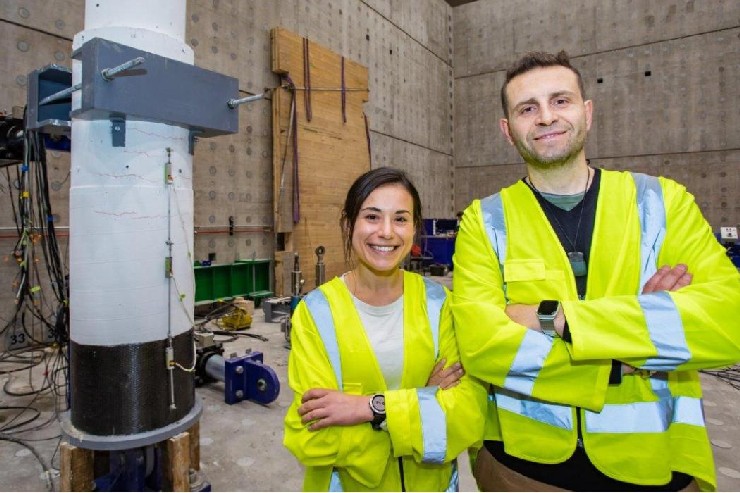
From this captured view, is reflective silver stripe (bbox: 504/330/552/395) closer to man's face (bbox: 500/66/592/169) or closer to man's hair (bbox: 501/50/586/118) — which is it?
man's face (bbox: 500/66/592/169)

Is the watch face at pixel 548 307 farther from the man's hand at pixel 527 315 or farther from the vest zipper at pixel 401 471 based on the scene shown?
the vest zipper at pixel 401 471

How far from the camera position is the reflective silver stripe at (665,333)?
1.26 meters

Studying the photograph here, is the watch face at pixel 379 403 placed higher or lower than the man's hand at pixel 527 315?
lower

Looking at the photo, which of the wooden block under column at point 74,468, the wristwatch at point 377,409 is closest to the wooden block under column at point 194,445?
the wooden block under column at point 74,468

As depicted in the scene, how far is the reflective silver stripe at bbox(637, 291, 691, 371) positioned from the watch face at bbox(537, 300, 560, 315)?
0.23 metres

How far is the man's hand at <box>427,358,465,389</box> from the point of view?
5.19 ft

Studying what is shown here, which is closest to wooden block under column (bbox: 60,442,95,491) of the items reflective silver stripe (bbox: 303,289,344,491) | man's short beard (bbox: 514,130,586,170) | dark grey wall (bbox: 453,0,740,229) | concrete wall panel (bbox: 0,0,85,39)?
reflective silver stripe (bbox: 303,289,344,491)

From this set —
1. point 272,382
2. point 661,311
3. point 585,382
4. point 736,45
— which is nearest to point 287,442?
point 585,382

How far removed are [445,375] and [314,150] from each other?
8.13 metres

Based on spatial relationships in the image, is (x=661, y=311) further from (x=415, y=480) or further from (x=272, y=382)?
(x=272, y=382)

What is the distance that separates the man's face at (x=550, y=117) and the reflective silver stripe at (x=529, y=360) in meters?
0.60

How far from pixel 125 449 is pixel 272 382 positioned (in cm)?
149

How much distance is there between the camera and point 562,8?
46.6 feet

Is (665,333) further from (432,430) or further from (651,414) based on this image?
(432,430)
